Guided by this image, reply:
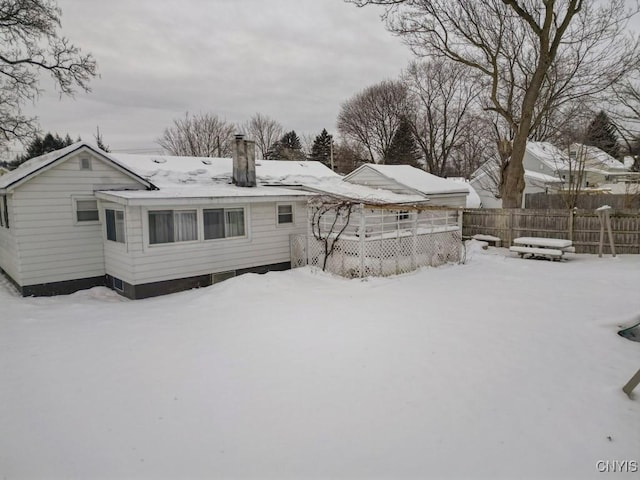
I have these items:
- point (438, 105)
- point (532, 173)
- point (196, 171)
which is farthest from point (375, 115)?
point (196, 171)

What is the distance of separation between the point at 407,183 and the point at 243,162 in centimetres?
763

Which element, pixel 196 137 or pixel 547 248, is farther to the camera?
pixel 196 137

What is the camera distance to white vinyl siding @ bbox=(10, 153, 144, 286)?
359 inches

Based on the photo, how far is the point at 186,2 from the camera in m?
11.6

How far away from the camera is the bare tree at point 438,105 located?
32312 millimetres

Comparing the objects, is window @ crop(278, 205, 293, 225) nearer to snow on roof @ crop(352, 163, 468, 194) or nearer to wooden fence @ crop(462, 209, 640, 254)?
snow on roof @ crop(352, 163, 468, 194)

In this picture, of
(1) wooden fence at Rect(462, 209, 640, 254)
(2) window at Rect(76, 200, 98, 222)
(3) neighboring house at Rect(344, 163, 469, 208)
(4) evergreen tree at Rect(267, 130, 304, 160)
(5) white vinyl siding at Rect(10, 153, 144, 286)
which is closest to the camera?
(5) white vinyl siding at Rect(10, 153, 144, 286)

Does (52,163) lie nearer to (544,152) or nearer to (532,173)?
(532,173)

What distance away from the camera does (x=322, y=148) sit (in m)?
45.3

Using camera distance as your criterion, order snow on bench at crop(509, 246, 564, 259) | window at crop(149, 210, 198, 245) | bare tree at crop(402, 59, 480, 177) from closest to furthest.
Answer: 1. window at crop(149, 210, 198, 245)
2. snow on bench at crop(509, 246, 564, 259)
3. bare tree at crop(402, 59, 480, 177)

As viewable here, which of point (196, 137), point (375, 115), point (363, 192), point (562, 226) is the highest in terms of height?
point (375, 115)

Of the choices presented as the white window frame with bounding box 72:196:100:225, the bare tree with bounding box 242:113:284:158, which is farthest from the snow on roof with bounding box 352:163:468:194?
the bare tree with bounding box 242:113:284:158

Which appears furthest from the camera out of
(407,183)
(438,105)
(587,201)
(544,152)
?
(438,105)

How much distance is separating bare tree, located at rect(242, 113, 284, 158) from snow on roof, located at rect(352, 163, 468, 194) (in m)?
30.6
